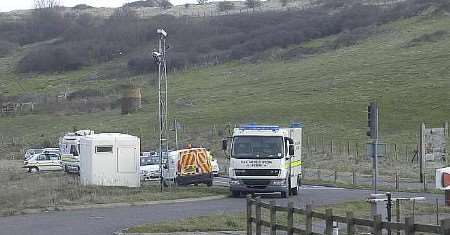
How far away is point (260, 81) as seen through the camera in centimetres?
10581

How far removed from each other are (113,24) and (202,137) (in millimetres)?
101609

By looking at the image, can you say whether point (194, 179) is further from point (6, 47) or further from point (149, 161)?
point (6, 47)

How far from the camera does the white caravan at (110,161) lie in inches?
1510

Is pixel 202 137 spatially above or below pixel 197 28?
below

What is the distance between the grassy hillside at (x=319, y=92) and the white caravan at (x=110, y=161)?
98.6 ft

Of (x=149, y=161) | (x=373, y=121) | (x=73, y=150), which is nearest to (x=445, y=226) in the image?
(x=373, y=121)

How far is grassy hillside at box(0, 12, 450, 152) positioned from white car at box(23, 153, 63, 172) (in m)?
15.9

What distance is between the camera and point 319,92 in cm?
9206

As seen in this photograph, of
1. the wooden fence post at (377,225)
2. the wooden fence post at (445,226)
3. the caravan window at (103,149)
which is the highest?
the wooden fence post at (445,226)

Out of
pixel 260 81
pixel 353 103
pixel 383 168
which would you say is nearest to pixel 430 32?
pixel 260 81

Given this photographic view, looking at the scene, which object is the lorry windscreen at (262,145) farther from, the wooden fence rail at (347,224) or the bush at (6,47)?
the bush at (6,47)

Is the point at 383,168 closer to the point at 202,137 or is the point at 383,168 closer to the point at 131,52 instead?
the point at 202,137

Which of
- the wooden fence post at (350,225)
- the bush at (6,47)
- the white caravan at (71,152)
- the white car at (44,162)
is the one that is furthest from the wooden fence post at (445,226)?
the bush at (6,47)

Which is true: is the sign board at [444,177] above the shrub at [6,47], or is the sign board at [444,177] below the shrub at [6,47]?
below
